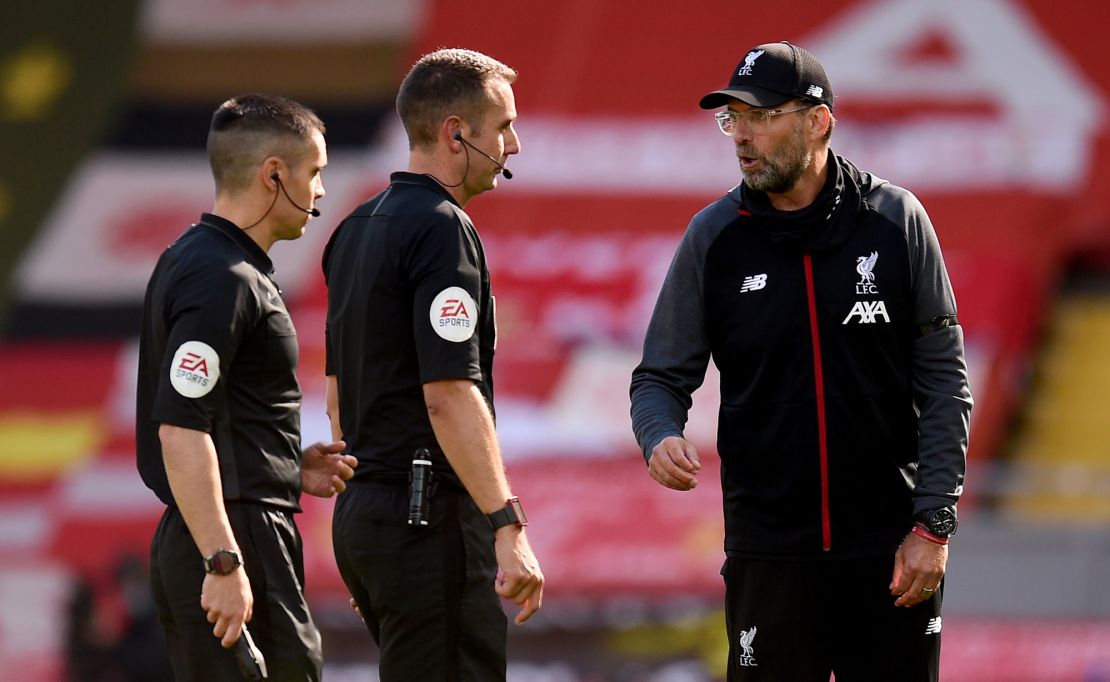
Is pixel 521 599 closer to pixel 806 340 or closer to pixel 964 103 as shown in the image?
pixel 806 340

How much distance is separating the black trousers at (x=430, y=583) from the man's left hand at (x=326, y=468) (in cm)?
5

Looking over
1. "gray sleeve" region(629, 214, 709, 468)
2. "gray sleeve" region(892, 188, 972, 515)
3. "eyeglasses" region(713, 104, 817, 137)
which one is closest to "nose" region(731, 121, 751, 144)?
"eyeglasses" region(713, 104, 817, 137)

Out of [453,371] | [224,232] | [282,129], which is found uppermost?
[282,129]

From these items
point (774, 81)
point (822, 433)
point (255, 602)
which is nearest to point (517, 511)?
point (255, 602)

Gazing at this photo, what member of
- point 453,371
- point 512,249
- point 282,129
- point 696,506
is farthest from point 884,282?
point 512,249

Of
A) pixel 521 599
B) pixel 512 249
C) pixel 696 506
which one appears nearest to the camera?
pixel 521 599

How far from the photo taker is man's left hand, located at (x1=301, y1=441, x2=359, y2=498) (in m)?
3.70

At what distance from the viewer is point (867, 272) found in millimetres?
3725

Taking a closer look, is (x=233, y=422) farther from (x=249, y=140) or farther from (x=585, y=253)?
(x=585, y=253)

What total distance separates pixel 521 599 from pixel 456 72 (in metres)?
1.23

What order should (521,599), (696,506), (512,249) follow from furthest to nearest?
(512,249) < (696,506) < (521,599)

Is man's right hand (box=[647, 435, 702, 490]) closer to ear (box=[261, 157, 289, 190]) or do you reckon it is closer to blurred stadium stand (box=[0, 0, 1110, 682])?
ear (box=[261, 157, 289, 190])

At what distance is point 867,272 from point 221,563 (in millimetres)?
1560

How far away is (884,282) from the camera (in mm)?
3717
